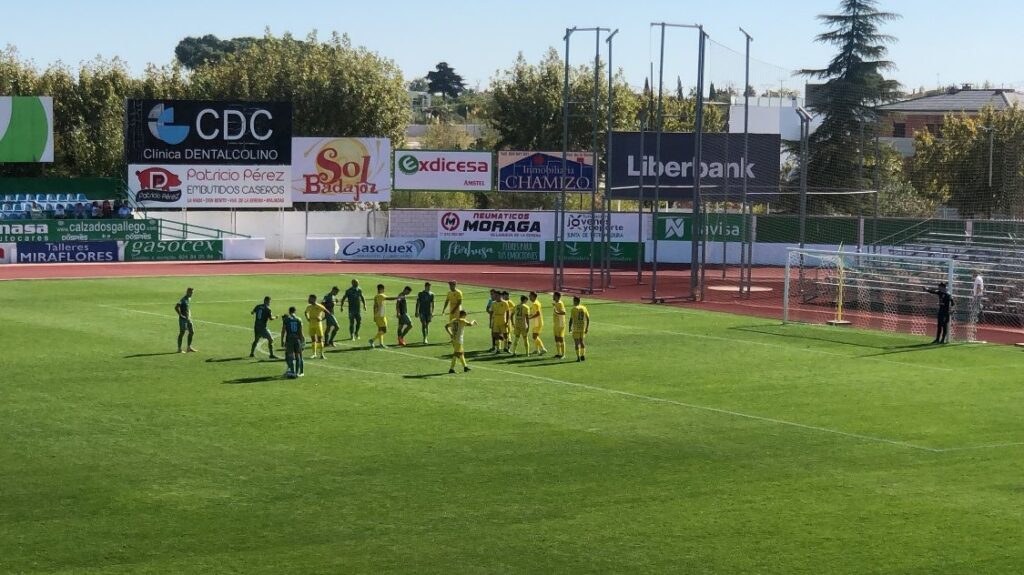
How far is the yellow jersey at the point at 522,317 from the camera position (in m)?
30.9

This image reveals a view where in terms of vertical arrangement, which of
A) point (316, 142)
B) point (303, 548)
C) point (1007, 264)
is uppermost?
point (316, 142)

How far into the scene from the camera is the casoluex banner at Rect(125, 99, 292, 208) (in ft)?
204

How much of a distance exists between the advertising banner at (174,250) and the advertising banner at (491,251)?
37.5 feet

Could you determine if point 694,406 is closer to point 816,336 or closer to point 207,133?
point 816,336

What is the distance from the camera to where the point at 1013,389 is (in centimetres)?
2627

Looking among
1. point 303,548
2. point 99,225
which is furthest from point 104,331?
point 99,225

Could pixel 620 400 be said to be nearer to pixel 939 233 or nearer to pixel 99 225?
pixel 939 233

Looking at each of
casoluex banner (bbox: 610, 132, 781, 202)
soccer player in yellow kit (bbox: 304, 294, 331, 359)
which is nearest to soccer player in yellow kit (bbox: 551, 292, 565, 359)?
soccer player in yellow kit (bbox: 304, 294, 331, 359)

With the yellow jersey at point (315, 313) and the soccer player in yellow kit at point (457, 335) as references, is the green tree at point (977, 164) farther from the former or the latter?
the yellow jersey at point (315, 313)

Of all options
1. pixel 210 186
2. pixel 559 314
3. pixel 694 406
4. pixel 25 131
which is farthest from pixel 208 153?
pixel 694 406

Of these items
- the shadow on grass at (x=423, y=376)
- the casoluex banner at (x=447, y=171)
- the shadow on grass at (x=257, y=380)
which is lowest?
the shadow on grass at (x=257, y=380)

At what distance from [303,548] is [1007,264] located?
→ 3288cm

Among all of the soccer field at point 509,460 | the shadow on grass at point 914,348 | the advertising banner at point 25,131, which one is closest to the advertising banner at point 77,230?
the advertising banner at point 25,131

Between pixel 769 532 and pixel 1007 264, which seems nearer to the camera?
pixel 769 532
